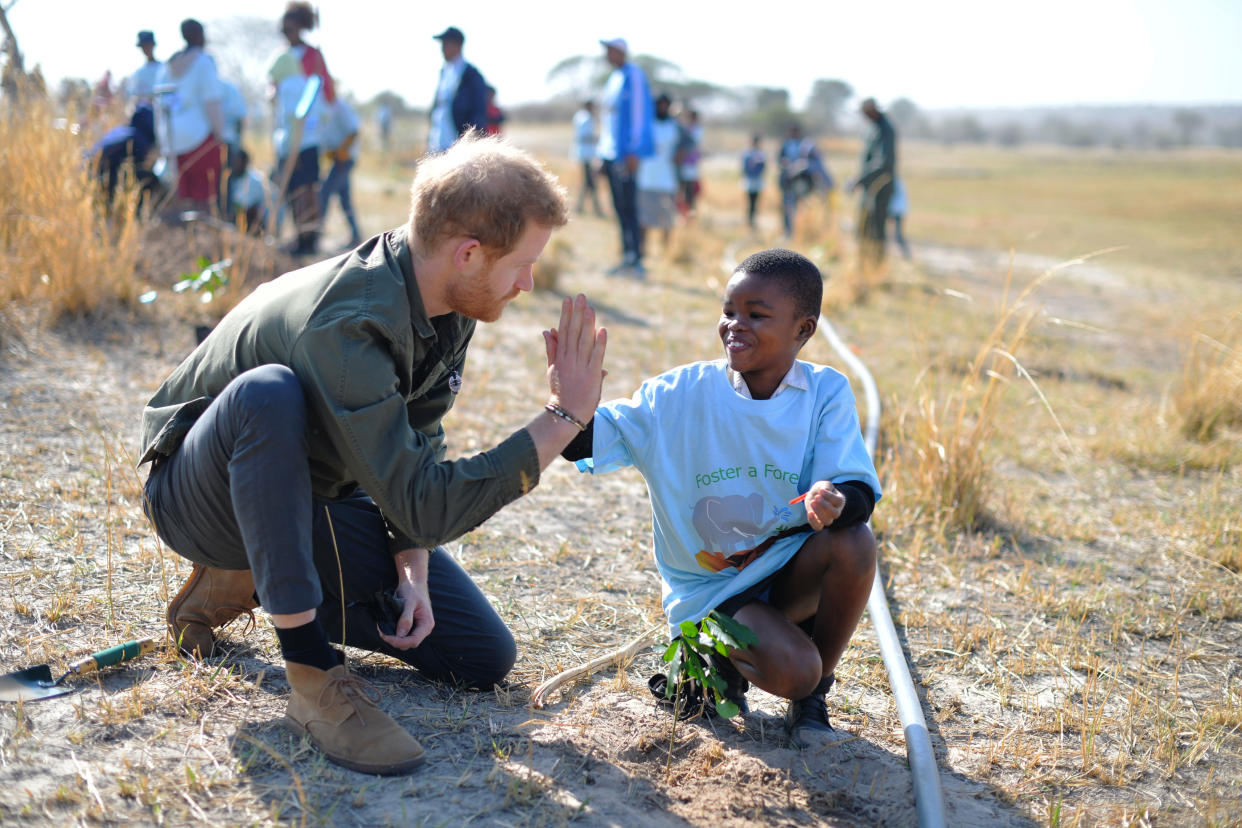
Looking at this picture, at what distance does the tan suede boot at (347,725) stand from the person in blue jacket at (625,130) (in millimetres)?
7349

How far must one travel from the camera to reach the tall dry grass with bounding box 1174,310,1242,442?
554cm

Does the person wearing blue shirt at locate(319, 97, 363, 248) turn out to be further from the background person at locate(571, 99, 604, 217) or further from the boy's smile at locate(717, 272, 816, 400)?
the background person at locate(571, 99, 604, 217)

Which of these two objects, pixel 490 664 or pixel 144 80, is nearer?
pixel 490 664

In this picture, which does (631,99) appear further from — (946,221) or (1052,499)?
(946,221)

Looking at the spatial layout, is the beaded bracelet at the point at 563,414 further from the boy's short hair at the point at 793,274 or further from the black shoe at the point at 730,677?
the black shoe at the point at 730,677

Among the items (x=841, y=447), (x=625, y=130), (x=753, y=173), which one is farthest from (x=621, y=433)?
(x=753, y=173)

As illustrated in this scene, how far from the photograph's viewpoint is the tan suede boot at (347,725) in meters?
2.16

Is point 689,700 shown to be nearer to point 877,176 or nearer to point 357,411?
point 357,411

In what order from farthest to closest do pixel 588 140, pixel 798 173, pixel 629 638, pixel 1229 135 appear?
pixel 1229 135 < pixel 588 140 < pixel 798 173 < pixel 629 638

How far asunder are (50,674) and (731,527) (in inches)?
65.1

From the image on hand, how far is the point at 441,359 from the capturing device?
94.3 inches

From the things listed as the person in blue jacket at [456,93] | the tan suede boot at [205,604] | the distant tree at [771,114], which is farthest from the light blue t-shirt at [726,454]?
the distant tree at [771,114]

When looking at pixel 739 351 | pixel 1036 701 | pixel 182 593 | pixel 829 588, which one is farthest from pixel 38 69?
pixel 1036 701

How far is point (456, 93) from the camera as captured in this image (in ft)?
26.2
